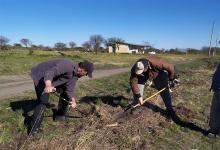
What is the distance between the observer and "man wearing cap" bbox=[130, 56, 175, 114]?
7.58 m

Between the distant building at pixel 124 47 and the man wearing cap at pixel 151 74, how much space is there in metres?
95.8

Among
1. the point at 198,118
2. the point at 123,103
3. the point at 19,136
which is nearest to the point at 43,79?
the point at 19,136

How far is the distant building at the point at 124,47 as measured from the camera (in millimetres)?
105188

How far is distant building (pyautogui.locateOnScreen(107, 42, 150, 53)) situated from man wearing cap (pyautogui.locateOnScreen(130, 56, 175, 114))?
9579 cm

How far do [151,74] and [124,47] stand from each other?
102m

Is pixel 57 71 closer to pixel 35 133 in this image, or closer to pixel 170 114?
pixel 35 133

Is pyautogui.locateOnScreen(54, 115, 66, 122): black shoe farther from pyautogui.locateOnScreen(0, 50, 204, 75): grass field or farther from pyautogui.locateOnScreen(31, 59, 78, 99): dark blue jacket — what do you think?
pyautogui.locateOnScreen(0, 50, 204, 75): grass field

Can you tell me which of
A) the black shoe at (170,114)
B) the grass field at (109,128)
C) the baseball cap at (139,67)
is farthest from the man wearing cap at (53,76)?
the black shoe at (170,114)

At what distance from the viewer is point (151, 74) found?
800cm

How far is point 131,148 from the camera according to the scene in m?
6.15

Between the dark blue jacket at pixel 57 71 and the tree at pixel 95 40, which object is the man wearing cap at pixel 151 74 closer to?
the dark blue jacket at pixel 57 71

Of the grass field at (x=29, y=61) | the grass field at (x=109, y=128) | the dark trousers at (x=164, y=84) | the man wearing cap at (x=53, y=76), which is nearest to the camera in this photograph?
the grass field at (x=109, y=128)

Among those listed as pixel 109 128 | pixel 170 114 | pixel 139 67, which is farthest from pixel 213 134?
pixel 109 128

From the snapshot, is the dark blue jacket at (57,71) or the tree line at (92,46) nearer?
the dark blue jacket at (57,71)
